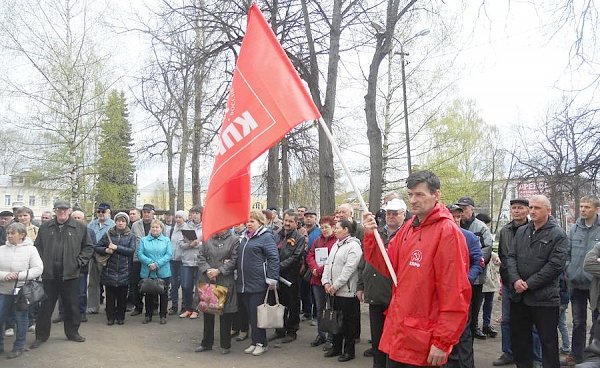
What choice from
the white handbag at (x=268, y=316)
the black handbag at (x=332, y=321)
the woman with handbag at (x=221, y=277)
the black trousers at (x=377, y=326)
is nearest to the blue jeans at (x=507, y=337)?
the black trousers at (x=377, y=326)

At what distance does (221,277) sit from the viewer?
282 inches

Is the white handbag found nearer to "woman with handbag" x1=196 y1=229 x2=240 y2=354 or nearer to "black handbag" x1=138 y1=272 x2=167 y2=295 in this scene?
"woman with handbag" x1=196 y1=229 x2=240 y2=354

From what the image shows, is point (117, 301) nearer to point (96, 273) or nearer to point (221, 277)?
point (96, 273)

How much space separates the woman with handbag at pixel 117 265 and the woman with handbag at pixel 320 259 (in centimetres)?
333

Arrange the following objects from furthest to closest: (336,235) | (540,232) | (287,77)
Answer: (336,235) < (540,232) < (287,77)

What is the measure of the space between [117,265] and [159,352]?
2.16 metres

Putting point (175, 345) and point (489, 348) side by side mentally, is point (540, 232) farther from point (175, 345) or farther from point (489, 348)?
point (175, 345)

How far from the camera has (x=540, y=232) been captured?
18.4ft

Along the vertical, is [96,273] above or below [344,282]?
below

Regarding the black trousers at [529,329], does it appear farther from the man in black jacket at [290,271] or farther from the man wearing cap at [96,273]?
the man wearing cap at [96,273]

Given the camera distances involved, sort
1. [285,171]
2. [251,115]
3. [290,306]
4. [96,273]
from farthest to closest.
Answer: [285,171] < [96,273] < [290,306] < [251,115]

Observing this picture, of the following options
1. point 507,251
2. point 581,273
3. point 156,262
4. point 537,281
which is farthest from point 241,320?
point 581,273

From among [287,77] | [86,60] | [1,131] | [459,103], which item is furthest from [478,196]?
[287,77]

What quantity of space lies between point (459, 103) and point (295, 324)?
35.6 m
